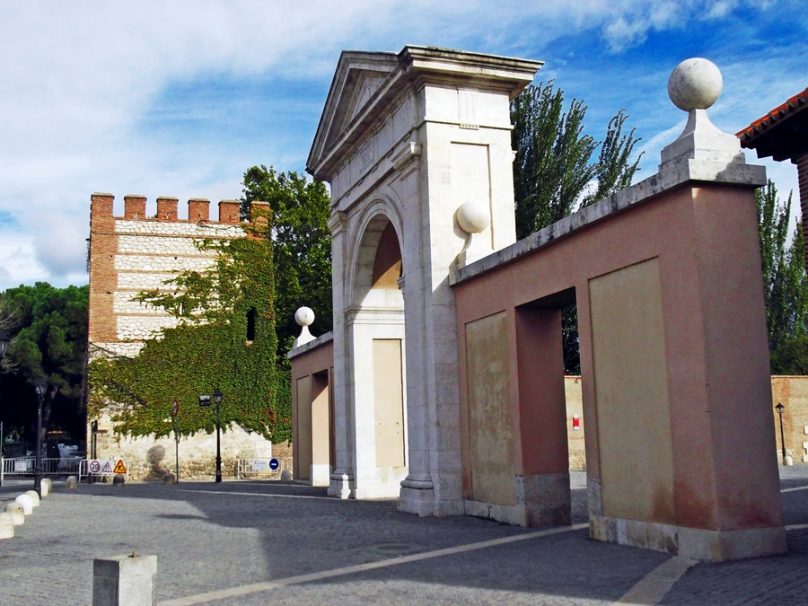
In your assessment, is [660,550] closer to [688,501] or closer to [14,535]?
[688,501]

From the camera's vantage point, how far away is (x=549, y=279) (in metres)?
10.5

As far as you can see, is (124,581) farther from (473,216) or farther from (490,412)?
(473,216)

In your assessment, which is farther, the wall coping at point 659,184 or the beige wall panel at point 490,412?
the beige wall panel at point 490,412

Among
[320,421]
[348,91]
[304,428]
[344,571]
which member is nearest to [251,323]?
[304,428]

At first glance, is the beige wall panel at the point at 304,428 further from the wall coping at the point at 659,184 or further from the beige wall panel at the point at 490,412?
the wall coping at the point at 659,184

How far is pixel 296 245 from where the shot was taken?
1548 inches

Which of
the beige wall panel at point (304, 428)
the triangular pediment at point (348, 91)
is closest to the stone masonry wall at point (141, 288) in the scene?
the beige wall panel at point (304, 428)

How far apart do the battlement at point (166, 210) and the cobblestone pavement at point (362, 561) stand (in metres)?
20.2

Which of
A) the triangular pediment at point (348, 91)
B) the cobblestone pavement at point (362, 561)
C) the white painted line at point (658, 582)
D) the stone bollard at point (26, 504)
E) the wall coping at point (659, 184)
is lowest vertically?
the cobblestone pavement at point (362, 561)

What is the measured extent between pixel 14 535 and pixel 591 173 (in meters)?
28.1

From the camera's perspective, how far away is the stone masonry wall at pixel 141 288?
31.5 m

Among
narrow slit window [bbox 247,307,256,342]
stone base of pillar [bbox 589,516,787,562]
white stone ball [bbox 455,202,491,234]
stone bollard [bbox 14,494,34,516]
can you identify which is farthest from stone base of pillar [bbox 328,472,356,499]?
narrow slit window [bbox 247,307,256,342]

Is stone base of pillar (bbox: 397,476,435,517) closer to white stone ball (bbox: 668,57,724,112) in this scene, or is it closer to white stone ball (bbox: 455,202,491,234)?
white stone ball (bbox: 455,202,491,234)

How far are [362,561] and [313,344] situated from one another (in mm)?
13601
